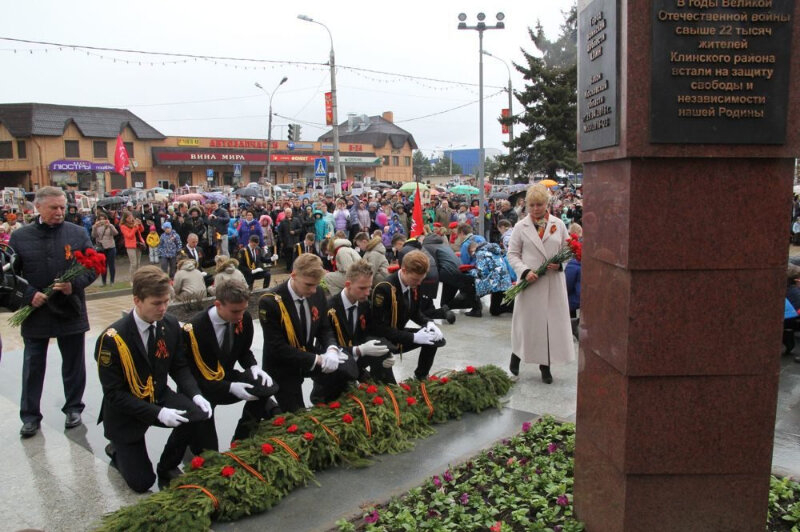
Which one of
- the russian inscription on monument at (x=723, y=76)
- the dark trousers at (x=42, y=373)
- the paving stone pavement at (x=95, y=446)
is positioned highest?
the russian inscription on monument at (x=723, y=76)

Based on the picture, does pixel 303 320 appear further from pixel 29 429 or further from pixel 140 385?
pixel 29 429

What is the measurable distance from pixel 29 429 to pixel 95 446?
66 cm

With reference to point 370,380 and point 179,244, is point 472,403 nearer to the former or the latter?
point 370,380

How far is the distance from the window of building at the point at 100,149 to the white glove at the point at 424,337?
54.1 meters

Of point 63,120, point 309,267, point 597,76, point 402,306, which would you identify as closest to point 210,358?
point 309,267

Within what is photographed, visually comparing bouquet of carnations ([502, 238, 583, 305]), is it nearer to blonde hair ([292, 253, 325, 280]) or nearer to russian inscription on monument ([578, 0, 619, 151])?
blonde hair ([292, 253, 325, 280])

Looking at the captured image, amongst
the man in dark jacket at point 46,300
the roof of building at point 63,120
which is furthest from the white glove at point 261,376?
the roof of building at point 63,120

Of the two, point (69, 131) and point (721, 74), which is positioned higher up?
point (69, 131)

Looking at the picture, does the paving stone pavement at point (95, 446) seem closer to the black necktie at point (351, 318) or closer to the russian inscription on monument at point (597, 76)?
the black necktie at point (351, 318)

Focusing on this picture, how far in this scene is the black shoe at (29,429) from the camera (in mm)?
5172

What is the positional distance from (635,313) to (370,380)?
2.96 meters

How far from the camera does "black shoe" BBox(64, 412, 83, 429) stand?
5.37 meters

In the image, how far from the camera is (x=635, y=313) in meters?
3.03

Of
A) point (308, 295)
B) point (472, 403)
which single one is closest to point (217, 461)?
point (308, 295)
